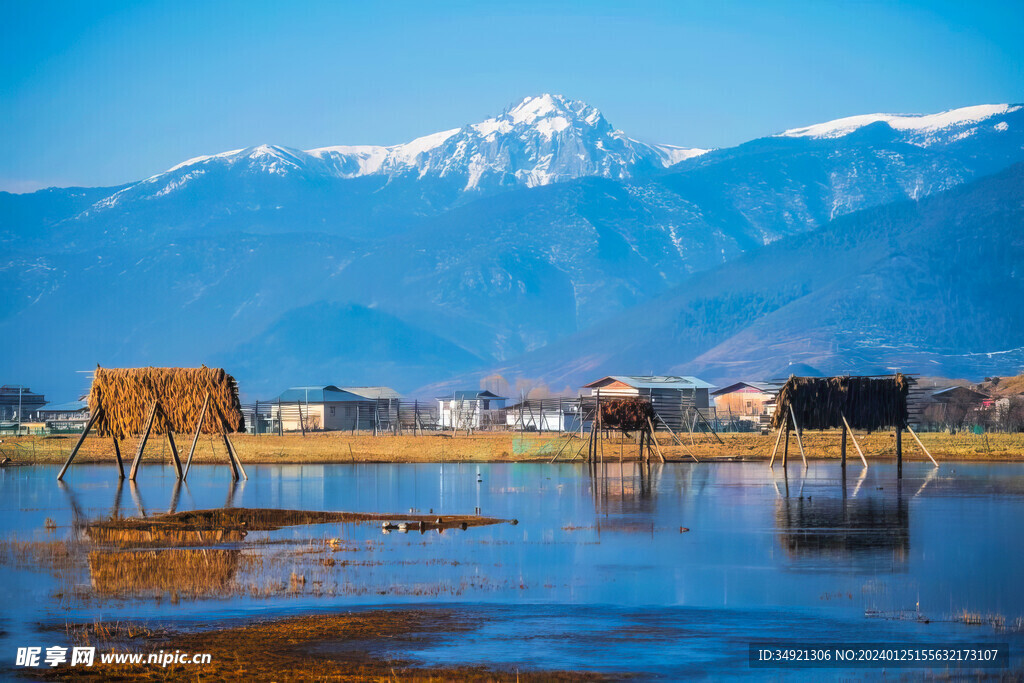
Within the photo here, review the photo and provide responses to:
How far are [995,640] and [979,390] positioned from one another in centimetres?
12484

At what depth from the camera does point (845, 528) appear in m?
28.0

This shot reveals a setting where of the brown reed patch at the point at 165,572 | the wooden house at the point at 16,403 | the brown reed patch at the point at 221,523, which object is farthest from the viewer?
the wooden house at the point at 16,403

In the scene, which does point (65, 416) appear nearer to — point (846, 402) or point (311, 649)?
point (846, 402)

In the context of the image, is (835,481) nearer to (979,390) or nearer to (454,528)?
(454,528)

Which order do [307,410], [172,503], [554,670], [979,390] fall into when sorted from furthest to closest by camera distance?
1. [979,390]
2. [307,410]
3. [172,503]
4. [554,670]

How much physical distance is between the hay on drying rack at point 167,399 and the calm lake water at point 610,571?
2925 mm

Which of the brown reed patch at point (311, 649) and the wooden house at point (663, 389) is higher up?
the wooden house at point (663, 389)

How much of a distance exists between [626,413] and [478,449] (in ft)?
55.2

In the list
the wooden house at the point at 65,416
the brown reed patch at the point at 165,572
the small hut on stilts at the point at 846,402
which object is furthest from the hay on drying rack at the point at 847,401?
the wooden house at the point at 65,416

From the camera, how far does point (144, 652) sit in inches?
601

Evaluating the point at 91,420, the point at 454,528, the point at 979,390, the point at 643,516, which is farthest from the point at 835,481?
the point at 979,390

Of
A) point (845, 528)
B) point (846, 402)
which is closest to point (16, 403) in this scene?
point (846, 402)

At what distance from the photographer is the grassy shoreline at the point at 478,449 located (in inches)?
2328

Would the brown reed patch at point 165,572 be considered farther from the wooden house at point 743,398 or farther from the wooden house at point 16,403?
the wooden house at point 16,403
